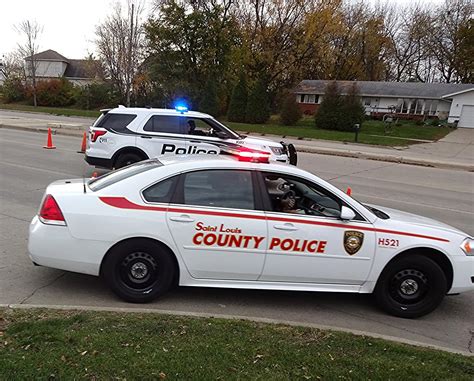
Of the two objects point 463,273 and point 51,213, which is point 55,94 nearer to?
point 51,213

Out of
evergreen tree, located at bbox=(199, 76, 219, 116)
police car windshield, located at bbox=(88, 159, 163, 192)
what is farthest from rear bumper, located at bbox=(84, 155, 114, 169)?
evergreen tree, located at bbox=(199, 76, 219, 116)

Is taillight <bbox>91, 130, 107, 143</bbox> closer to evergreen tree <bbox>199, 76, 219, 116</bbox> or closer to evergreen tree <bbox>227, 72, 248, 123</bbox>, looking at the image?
evergreen tree <bbox>227, 72, 248, 123</bbox>

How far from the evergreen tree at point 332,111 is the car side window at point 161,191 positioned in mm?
28194

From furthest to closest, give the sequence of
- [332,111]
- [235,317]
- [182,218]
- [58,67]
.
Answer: [58,67], [332,111], [182,218], [235,317]

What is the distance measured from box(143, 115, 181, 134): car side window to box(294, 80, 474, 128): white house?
128ft

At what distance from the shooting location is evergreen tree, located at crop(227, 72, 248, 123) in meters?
35.2

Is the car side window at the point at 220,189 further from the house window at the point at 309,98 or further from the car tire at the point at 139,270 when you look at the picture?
the house window at the point at 309,98

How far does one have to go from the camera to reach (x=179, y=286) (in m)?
4.24

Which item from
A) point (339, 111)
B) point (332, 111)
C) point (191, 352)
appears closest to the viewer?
point (191, 352)

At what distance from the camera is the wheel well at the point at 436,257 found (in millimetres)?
4066

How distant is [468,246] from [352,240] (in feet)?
4.15

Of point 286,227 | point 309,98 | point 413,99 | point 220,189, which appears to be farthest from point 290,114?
point 286,227

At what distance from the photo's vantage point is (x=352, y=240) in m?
3.98

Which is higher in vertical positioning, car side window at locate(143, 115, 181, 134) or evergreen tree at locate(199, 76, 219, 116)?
evergreen tree at locate(199, 76, 219, 116)
